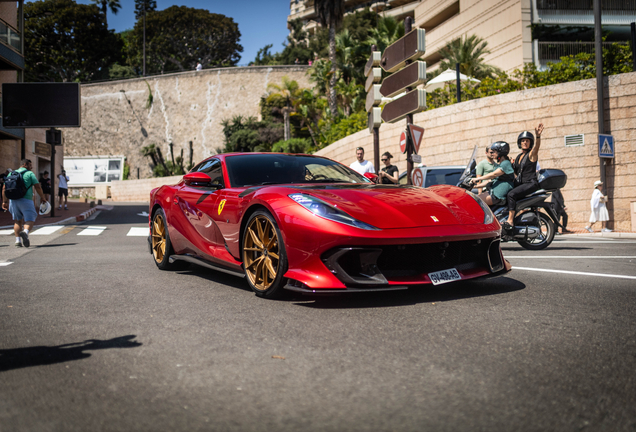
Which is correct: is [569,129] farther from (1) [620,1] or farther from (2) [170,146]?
(2) [170,146]

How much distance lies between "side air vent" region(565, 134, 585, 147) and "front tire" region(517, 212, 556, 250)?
24.3 ft

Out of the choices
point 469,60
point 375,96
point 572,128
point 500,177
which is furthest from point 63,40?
point 500,177

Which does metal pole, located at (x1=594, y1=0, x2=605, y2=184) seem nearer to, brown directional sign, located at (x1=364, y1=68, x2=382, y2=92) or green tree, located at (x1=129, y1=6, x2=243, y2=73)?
brown directional sign, located at (x1=364, y1=68, x2=382, y2=92)

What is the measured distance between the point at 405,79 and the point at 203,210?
6.27 meters

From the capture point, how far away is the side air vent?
1503 centimetres

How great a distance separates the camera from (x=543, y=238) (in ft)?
28.8

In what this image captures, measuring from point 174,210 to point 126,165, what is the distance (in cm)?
5891

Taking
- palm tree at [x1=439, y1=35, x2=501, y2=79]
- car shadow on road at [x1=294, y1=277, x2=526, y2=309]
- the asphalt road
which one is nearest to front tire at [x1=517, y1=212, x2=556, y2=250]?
the asphalt road

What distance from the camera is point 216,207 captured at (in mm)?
5262

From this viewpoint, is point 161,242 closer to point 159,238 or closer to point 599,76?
point 159,238

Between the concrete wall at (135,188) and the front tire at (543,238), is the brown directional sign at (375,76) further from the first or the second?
the concrete wall at (135,188)

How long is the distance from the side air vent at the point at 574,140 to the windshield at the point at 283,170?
1137 cm

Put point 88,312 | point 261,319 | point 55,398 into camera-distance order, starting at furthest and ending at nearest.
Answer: point 88,312
point 261,319
point 55,398

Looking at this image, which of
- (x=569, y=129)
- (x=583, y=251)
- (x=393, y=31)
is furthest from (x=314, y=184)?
(x=393, y=31)
